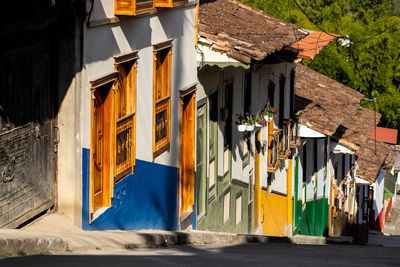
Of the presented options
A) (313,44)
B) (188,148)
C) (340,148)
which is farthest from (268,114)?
(340,148)

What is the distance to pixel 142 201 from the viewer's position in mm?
10844

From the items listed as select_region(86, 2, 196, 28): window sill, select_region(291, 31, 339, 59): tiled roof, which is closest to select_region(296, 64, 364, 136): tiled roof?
select_region(291, 31, 339, 59): tiled roof

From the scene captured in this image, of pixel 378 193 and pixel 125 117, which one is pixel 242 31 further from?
pixel 378 193

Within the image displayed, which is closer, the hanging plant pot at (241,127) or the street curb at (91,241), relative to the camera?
the street curb at (91,241)

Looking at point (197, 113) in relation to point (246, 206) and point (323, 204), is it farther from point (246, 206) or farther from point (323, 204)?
point (323, 204)

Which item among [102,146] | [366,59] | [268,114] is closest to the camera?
[102,146]

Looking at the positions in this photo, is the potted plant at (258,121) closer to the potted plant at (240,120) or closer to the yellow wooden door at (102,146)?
the potted plant at (240,120)

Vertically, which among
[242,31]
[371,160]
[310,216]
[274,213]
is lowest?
[310,216]

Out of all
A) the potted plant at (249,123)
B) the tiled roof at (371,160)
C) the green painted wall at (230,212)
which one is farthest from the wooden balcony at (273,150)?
the tiled roof at (371,160)

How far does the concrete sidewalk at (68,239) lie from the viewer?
266 inches

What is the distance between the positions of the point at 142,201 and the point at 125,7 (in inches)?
105

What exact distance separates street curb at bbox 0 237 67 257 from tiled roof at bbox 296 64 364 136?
44.4 ft

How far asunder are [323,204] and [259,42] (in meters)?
13.0

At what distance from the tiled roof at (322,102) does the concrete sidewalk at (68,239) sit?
10163 millimetres
